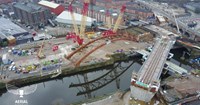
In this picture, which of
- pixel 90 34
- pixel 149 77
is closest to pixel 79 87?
pixel 149 77

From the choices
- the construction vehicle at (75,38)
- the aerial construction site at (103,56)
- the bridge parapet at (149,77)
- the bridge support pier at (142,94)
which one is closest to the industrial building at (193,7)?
the aerial construction site at (103,56)

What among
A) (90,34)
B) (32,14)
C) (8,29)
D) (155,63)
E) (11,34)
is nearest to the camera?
(155,63)

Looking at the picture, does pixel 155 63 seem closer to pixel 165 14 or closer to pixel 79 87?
pixel 79 87

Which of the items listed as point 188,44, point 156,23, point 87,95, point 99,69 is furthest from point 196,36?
point 87,95

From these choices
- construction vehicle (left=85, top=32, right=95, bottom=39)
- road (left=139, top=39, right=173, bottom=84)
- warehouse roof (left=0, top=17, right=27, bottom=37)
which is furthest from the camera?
construction vehicle (left=85, top=32, right=95, bottom=39)

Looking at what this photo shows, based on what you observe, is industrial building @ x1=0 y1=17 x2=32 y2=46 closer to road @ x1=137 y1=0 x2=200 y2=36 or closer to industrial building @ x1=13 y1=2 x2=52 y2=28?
industrial building @ x1=13 y1=2 x2=52 y2=28

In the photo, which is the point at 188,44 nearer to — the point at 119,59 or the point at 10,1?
the point at 119,59

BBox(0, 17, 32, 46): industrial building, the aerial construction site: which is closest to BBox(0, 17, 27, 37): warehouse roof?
BBox(0, 17, 32, 46): industrial building
